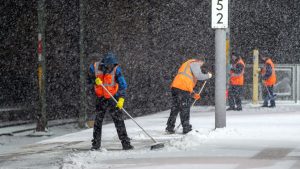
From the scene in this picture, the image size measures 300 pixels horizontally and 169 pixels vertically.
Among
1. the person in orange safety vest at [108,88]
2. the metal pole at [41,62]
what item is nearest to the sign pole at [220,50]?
the person in orange safety vest at [108,88]

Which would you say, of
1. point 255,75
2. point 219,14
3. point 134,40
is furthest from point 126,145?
point 134,40

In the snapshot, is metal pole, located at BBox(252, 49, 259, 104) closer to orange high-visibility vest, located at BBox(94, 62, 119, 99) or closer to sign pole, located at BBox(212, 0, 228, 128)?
sign pole, located at BBox(212, 0, 228, 128)

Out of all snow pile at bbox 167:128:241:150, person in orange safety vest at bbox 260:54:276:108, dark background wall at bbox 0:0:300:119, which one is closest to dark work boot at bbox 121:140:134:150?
snow pile at bbox 167:128:241:150

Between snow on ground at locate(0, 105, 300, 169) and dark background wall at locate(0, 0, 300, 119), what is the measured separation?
13.0m

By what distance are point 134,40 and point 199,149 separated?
18.9m

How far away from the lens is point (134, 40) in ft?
92.6

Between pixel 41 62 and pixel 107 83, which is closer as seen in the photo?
pixel 107 83

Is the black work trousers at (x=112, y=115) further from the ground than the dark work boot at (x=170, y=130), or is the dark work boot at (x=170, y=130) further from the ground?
the black work trousers at (x=112, y=115)

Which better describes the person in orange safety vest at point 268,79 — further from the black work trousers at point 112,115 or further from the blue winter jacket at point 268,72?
the black work trousers at point 112,115

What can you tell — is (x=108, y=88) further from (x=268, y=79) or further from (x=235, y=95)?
(x=268, y=79)

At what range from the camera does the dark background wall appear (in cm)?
2630

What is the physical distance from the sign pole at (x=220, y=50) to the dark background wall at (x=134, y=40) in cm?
1387

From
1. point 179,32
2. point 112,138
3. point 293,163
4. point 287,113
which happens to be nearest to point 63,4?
point 179,32

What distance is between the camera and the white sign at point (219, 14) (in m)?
11.6
